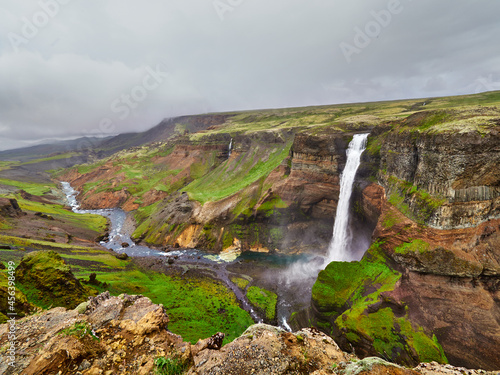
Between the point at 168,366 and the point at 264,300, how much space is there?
25570mm

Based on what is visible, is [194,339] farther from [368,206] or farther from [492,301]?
→ [368,206]

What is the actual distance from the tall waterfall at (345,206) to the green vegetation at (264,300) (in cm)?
1567

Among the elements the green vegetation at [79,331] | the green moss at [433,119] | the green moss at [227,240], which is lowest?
the green moss at [227,240]

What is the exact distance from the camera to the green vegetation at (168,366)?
10070 mm

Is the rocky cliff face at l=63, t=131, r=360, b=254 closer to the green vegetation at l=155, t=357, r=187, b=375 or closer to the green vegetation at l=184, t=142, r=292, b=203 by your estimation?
the green vegetation at l=184, t=142, r=292, b=203

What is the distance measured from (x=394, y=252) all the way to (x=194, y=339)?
25.4m

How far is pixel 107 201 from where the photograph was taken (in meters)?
94.0

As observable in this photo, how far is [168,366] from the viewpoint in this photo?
33.7 ft

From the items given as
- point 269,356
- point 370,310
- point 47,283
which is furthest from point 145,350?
point 370,310

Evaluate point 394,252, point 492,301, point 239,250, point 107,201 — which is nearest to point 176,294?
point 239,250

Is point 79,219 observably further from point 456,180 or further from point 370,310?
point 456,180

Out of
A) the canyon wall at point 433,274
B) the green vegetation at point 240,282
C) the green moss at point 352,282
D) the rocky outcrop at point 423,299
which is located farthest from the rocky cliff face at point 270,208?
the rocky outcrop at point 423,299

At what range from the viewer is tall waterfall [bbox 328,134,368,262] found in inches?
1660

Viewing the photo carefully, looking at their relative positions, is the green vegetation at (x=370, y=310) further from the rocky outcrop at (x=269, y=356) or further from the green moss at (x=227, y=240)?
the green moss at (x=227, y=240)
